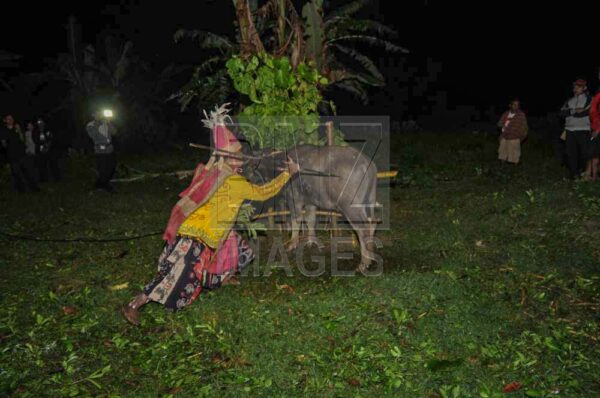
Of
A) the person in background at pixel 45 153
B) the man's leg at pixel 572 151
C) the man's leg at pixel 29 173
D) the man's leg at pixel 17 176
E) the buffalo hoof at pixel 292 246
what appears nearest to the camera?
the buffalo hoof at pixel 292 246

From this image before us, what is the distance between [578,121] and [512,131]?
3.09 meters

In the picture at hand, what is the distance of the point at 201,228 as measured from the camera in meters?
5.75

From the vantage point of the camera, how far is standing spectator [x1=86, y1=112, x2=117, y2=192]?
41.8ft

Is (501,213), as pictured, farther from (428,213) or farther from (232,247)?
(232,247)

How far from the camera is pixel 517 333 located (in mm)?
5113

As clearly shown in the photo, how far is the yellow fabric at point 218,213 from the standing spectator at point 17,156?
9.78 meters

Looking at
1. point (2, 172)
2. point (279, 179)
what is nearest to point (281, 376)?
point (279, 179)

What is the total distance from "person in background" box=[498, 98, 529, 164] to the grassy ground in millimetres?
4442

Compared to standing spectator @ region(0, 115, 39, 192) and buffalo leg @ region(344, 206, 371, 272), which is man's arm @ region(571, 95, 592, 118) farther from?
standing spectator @ region(0, 115, 39, 192)

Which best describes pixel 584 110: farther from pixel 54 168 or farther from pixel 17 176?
pixel 54 168

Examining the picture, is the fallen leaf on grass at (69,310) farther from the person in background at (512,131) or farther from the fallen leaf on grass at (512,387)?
the person in background at (512,131)

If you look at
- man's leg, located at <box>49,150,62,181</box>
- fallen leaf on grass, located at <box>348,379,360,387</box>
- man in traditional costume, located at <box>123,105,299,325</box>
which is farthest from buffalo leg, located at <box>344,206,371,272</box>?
man's leg, located at <box>49,150,62,181</box>

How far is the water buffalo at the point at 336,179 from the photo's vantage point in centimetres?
688

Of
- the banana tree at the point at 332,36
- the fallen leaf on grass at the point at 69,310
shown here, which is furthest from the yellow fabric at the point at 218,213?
the banana tree at the point at 332,36
